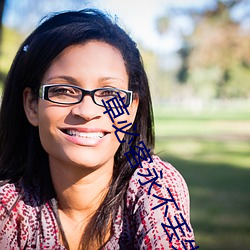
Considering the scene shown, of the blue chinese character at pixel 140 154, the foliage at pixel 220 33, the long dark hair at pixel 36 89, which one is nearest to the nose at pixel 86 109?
the long dark hair at pixel 36 89

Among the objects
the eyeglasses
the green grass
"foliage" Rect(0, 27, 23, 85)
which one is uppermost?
"foliage" Rect(0, 27, 23, 85)

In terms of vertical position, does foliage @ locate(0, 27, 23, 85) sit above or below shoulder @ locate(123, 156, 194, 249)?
above

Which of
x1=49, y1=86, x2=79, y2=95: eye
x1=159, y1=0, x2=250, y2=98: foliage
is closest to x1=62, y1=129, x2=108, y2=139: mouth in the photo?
x1=49, y1=86, x2=79, y2=95: eye

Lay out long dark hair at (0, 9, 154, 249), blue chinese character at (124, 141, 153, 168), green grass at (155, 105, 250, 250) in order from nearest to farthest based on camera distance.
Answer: long dark hair at (0, 9, 154, 249)
blue chinese character at (124, 141, 153, 168)
green grass at (155, 105, 250, 250)

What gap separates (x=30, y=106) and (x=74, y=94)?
0.89ft

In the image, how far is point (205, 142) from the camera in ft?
56.3

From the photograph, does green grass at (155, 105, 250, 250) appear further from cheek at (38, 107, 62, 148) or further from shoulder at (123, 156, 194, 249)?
cheek at (38, 107, 62, 148)

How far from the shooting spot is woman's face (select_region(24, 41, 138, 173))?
1.37 m

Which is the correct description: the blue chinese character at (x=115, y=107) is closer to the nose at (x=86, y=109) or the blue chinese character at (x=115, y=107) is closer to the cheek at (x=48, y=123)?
the nose at (x=86, y=109)

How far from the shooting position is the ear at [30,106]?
1.56 meters

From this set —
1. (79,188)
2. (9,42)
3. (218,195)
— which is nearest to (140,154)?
(79,188)

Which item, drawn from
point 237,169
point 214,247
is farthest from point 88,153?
point 237,169

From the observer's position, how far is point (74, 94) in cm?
137

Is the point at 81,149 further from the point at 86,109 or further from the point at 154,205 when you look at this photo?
the point at 154,205
